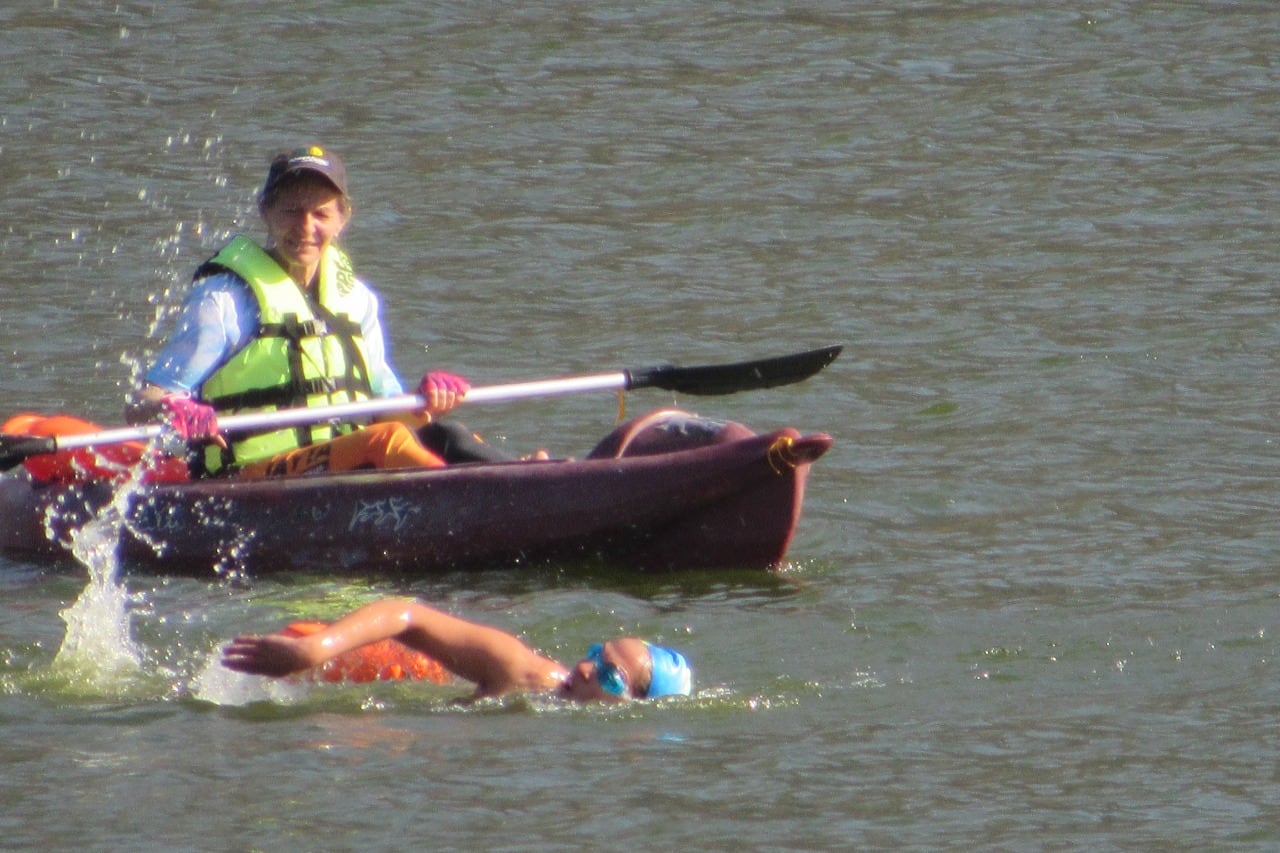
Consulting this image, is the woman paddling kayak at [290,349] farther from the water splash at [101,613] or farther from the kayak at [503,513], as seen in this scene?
the water splash at [101,613]

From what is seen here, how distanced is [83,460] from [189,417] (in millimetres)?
Result: 776

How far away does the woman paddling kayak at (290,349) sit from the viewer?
23.6 feet

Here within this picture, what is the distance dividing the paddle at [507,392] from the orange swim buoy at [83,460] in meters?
Result: 0.19

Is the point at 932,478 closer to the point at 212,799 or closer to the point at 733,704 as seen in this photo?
the point at 733,704

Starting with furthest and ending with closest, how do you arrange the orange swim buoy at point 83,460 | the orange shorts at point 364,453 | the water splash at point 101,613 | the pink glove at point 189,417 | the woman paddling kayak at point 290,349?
the orange swim buoy at point 83,460 < the orange shorts at point 364,453 < the woman paddling kayak at point 290,349 < the pink glove at point 189,417 < the water splash at point 101,613

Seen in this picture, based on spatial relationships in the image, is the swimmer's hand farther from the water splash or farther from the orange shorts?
the orange shorts

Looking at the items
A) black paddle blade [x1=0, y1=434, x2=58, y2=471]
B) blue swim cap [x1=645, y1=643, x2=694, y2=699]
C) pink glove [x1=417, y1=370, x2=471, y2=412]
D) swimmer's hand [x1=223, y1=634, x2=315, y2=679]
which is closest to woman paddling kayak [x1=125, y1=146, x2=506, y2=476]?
pink glove [x1=417, y1=370, x2=471, y2=412]

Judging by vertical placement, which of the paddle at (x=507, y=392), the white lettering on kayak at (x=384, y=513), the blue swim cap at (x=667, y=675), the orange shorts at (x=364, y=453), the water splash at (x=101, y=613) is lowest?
the blue swim cap at (x=667, y=675)

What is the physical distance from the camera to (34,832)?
5078 millimetres

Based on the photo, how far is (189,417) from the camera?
6.93 m

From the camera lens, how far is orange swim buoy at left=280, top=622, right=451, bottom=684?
240 inches

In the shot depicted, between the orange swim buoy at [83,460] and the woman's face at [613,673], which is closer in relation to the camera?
the woman's face at [613,673]

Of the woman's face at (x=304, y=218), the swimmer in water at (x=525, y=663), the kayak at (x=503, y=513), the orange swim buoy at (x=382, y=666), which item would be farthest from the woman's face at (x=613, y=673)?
the woman's face at (x=304, y=218)

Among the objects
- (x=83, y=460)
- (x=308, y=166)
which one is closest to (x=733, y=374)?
(x=308, y=166)
